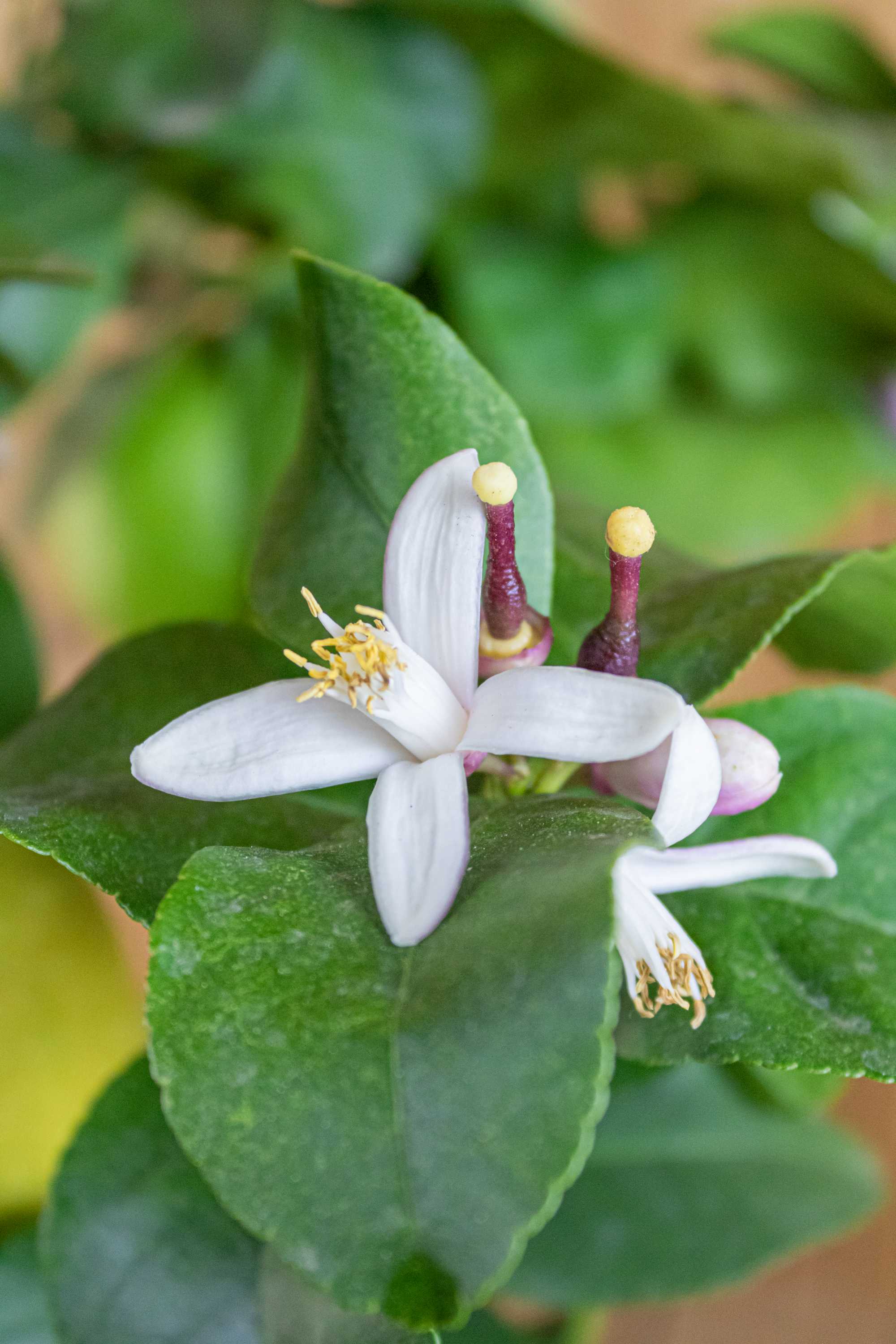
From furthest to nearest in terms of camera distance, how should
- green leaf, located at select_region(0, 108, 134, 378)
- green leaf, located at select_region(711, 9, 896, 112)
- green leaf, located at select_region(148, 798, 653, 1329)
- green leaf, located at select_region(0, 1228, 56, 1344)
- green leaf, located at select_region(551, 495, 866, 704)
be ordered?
1. green leaf, located at select_region(711, 9, 896, 112)
2. green leaf, located at select_region(0, 108, 134, 378)
3. green leaf, located at select_region(0, 1228, 56, 1344)
4. green leaf, located at select_region(551, 495, 866, 704)
5. green leaf, located at select_region(148, 798, 653, 1329)

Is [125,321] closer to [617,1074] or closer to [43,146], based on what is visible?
[43,146]

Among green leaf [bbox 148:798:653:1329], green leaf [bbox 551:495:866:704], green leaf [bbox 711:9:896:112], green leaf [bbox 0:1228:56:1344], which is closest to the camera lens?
green leaf [bbox 148:798:653:1329]

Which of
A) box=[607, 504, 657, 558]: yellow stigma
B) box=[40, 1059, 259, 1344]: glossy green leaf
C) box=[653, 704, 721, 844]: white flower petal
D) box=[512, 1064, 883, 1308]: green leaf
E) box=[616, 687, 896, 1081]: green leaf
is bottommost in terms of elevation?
box=[512, 1064, 883, 1308]: green leaf

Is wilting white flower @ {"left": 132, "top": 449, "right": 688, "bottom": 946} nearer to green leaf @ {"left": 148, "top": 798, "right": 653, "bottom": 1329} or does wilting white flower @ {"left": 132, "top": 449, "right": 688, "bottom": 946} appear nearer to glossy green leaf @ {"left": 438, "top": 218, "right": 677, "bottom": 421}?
green leaf @ {"left": 148, "top": 798, "right": 653, "bottom": 1329}

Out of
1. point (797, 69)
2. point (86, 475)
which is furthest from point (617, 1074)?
point (797, 69)

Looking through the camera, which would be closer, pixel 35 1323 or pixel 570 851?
pixel 570 851

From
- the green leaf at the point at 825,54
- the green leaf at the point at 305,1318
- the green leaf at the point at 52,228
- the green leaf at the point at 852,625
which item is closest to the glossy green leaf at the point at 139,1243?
the green leaf at the point at 305,1318

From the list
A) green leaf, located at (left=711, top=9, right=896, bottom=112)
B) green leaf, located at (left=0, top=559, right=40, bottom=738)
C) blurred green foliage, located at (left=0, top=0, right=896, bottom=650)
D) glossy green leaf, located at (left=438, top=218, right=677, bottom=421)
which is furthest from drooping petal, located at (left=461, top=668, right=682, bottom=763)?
green leaf, located at (left=711, top=9, right=896, bottom=112)

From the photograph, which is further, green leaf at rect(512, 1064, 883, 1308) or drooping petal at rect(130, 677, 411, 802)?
green leaf at rect(512, 1064, 883, 1308)

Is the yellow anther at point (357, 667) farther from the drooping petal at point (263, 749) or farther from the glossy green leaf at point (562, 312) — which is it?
the glossy green leaf at point (562, 312)
